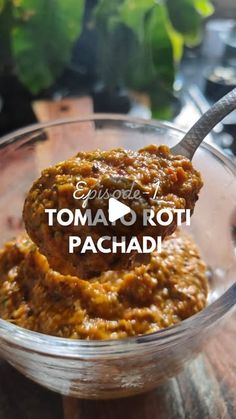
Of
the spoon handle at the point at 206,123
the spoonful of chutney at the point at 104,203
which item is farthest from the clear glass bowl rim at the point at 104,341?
the spoon handle at the point at 206,123

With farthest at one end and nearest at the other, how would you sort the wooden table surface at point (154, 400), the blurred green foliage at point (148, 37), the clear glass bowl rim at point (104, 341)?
the blurred green foliage at point (148, 37) < the wooden table surface at point (154, 400) < the clear glass bowl rim at point (104, 341)

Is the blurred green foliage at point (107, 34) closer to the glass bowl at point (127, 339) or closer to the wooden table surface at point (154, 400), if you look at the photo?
the glass bowl at point (127, 339)

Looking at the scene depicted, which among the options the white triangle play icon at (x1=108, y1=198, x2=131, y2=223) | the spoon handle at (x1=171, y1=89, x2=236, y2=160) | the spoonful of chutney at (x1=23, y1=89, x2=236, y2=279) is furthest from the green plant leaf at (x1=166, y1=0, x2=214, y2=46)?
the white triangle play icon at (x1=108, y1=198, x2=131, y2=223)

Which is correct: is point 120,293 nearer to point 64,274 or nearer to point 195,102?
point 64,274

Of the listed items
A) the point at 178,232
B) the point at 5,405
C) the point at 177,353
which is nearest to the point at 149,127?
the point at 178,232

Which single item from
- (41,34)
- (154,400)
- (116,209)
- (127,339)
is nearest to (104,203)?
(116,209)

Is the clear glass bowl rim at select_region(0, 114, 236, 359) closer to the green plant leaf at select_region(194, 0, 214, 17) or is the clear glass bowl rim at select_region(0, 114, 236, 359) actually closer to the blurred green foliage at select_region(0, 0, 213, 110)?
the blurred green foliage at select_region(0, 0, 213, 110)

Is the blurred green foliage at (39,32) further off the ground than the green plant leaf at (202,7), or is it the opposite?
the green plant leaf at (202,7)
